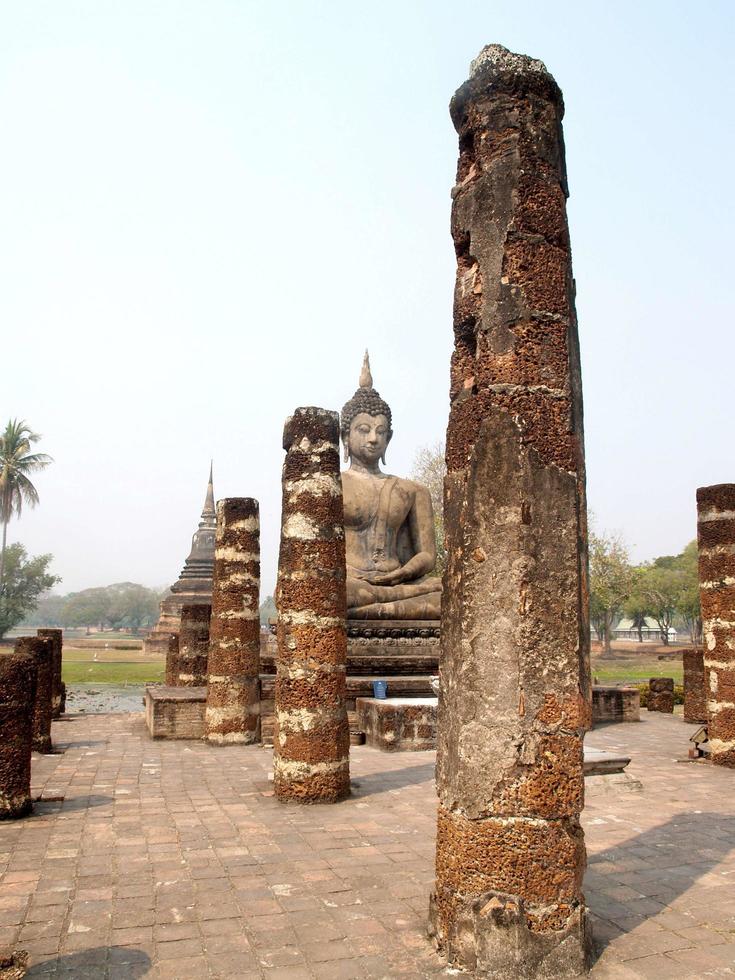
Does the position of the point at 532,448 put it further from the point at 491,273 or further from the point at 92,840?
the point at 92,840

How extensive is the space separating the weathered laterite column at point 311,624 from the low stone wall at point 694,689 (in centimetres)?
847

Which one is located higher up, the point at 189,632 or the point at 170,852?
the point at 189,632

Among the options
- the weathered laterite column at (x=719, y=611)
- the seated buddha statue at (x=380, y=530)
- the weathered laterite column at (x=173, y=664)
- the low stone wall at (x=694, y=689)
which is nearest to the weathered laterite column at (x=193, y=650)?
the weathered laterite column at (x=173, y=664)

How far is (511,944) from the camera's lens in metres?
3.91

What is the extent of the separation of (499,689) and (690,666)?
11.7m

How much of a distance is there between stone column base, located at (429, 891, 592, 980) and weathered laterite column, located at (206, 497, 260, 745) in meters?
7.73

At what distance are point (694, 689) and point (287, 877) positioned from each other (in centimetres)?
1105

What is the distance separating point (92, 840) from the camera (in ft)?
20.9

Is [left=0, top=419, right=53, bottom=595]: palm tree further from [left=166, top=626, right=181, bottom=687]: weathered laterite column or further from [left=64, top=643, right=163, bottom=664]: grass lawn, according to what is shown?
[left=166, top=626, right=181, bottom=687]: weathered laterite column

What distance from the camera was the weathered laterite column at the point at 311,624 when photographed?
789 centimetres

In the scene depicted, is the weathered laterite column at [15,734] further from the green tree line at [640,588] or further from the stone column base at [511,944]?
the green tree line at [640,588]

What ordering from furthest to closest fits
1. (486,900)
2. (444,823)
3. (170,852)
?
1. (170,852)
2. (444,823)
3. (486,900)

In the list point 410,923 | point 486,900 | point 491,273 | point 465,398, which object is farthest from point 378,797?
point 491,273

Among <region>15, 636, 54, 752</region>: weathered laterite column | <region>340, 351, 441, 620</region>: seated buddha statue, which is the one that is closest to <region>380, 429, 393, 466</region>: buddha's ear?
<region>340, 351, 441, 620</region>: seated buddha statue
